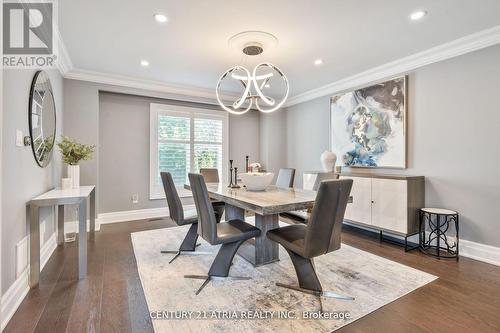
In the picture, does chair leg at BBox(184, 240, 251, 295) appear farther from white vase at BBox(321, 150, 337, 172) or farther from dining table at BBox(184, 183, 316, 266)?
white vase at BBox(321, 150, 337, 172)

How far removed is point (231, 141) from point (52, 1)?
152 inches

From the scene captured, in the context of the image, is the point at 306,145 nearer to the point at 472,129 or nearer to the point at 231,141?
the point at 231,141

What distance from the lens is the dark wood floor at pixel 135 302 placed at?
169cm

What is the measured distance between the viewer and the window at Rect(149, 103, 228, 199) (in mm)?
4832

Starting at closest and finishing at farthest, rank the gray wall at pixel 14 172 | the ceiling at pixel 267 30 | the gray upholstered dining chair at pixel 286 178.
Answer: the gray wall at pixel 14 172 → the ceiling at pixel 267 30 → the gray upholstered dining chair at pixel 286 178

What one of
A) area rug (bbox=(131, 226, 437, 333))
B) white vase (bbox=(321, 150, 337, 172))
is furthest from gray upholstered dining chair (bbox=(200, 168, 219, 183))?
white vase (bbox=(321, 150, 337, 172))

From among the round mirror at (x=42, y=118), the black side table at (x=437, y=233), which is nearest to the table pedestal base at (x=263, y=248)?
the black side table at (x=437, y=233)

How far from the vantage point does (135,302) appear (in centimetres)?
195

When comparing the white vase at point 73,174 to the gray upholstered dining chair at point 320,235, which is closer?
the gray upholstered dining chair at point 320,235

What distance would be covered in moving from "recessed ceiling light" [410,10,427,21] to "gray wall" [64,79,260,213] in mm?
3677

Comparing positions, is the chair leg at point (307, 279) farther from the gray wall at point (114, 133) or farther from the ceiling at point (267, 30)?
the gray wall at point (114, 133)

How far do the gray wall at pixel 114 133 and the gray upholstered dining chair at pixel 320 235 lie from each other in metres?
3.46

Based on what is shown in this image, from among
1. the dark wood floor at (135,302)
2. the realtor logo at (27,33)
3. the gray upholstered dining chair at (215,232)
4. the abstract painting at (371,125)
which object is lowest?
the dark wood floor at (135,302)

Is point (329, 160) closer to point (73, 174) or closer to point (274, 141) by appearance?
point (274, 141)
